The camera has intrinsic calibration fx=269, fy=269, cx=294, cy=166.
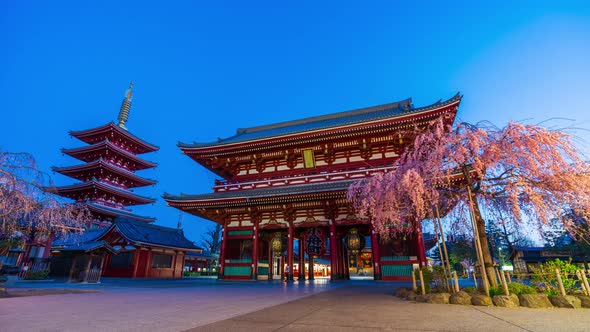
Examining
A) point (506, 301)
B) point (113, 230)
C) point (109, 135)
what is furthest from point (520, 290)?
point (109, 135)

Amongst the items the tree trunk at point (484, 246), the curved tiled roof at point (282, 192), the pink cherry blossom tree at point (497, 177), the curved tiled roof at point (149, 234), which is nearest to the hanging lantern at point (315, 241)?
the curved tiled roof at point (282, 192)

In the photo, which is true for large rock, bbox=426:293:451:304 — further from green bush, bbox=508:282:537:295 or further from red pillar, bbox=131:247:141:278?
red pillar, bbox=131:247:141:278

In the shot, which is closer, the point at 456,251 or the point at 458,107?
the point at 458,107

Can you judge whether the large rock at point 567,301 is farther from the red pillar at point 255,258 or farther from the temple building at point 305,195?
the red pillar at point 255,258

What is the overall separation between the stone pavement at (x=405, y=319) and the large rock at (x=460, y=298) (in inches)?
29.0

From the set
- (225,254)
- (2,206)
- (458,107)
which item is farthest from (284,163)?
(2,206)

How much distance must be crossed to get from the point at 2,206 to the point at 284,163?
45.9 feet

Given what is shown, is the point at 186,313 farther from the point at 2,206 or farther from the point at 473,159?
the point at 473,159

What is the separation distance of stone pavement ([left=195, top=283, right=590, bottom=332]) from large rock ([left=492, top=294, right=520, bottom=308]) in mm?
364

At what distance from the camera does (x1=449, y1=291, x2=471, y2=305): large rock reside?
7234 millimetres

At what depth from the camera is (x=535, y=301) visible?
6676 millimetres

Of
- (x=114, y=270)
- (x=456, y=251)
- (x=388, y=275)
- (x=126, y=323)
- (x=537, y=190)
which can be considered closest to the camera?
(x=126, y=323)

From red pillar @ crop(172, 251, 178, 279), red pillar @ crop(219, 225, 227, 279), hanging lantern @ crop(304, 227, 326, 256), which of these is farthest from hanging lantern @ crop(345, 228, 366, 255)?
red pillar @ crop(172, 251, 178, 279)

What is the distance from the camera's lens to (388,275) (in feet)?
49.4
